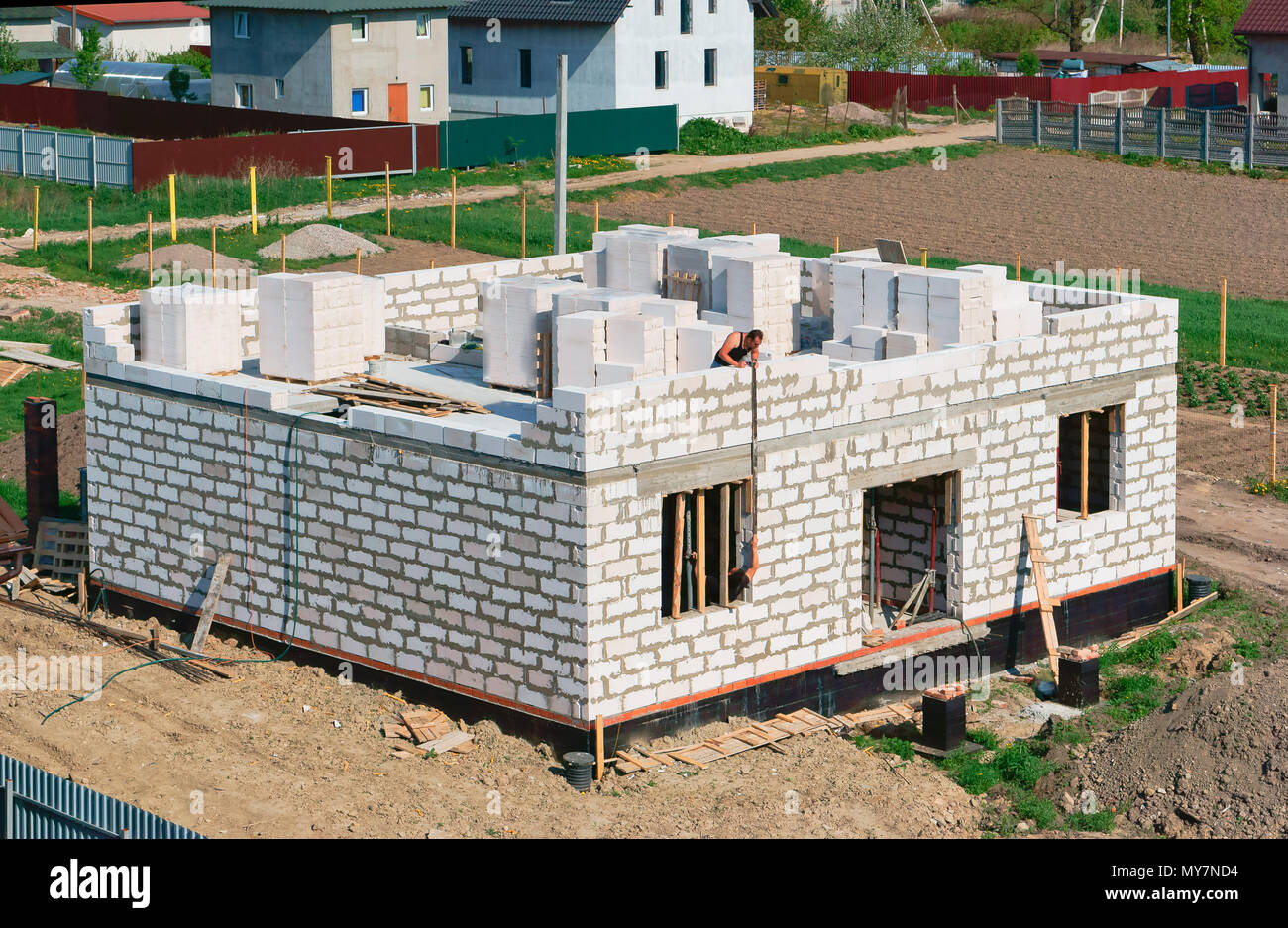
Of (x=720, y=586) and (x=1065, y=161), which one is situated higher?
(x=1065, y=161)

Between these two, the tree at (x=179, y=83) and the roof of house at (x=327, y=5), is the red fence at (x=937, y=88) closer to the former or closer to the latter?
the roof of house at (x=327, y=5)

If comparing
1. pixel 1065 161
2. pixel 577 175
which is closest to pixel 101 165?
pixel 577 175

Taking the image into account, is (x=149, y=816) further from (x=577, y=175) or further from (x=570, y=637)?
(x=577, y=175)

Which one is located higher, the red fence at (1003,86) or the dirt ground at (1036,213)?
the red fence at (1003,86)

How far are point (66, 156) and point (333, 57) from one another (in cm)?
1181

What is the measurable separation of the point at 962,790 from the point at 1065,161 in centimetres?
4318

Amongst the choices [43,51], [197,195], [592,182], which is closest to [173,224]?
[197,195]

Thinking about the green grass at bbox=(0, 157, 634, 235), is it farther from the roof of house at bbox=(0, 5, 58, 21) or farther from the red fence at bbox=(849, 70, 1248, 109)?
the roof of house at bbox=(0, 5, 58, 21)

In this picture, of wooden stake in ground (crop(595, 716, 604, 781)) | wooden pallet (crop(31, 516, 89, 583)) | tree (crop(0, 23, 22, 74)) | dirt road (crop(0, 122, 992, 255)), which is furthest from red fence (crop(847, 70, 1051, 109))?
wooden stake in ground (crop(595, 716, 604, 781))

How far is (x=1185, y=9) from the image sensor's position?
96688 millimetres

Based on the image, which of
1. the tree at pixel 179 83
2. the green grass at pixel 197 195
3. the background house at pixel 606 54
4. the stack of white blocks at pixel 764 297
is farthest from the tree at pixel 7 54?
the stack of white blocks at pixel 764 297

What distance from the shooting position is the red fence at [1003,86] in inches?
2921

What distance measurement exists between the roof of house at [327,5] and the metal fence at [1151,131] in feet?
64.9
